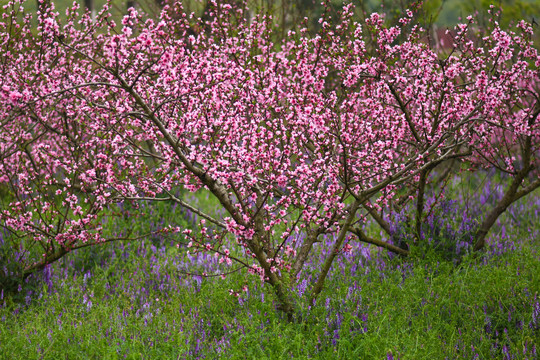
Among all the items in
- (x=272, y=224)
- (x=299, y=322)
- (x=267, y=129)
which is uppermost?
(x=267, y=129)

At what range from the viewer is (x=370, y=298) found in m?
4.66

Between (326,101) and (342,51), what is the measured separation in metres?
0.78

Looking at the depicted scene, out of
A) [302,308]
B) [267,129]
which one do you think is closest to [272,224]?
[302,308]

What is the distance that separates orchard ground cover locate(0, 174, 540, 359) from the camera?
13.0 feet

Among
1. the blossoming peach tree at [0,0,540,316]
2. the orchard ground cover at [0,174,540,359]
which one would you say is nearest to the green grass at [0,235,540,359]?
the orchard ground cover at [0,174,540,359]

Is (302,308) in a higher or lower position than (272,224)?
lower

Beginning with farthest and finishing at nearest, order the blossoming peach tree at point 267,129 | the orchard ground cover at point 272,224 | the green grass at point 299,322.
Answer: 1. the blossoming peach tree at point 267,129
2. the orchard ground cover at point 272,224
3. the green grass at point 299,322

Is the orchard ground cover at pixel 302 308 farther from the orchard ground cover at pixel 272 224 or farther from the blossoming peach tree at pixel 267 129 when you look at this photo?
the blossoming peach tree at pixel 267 129

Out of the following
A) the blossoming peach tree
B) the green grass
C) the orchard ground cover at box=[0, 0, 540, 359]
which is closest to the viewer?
the green grass

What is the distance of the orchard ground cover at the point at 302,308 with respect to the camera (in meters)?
3.95

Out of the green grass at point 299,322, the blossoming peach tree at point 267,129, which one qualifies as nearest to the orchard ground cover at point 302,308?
the green grass at point 299,322

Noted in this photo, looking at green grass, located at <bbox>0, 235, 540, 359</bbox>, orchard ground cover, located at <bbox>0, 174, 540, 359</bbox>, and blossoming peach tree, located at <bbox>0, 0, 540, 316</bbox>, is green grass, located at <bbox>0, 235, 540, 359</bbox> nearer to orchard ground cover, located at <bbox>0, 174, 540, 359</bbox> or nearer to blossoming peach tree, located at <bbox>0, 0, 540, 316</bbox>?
orchard ground cover, located at <bbox>0, 174, 540, 359</bbox>

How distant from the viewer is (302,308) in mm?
4152

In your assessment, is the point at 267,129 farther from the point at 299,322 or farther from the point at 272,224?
the point at 299,322
